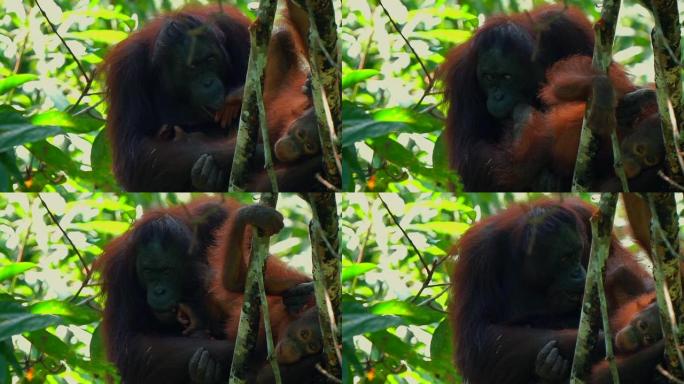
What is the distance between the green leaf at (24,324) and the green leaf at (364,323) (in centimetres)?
100

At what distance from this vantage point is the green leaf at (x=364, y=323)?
344 centimetres

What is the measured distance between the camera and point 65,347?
3877 mm

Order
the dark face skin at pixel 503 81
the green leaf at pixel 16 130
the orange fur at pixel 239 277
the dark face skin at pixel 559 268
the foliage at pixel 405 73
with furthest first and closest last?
the green leaf at pixel 16 130 < the dark face skin at pixel 559 268 < the foliage at pixel 405 73 < the dark face skin at pixel 503 81 < the orange fur at pixel 239 277

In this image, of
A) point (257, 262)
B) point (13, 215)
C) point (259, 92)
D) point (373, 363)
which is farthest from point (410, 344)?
point (13, 215)

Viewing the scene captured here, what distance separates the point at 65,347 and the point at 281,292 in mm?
919

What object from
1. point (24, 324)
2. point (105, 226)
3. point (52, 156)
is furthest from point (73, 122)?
point (24, 324)

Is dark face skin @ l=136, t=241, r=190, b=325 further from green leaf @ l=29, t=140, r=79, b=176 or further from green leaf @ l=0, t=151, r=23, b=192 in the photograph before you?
green leaf @ l=0, t=151, r=23, b=192

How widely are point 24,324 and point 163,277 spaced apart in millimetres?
560

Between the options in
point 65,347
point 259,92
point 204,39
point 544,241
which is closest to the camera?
point 259,92

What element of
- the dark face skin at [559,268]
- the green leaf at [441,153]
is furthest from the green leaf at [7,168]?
the dark face skin at [559,268]

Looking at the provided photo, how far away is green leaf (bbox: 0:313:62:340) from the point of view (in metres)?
3.78

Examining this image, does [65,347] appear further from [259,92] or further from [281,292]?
[259,92]

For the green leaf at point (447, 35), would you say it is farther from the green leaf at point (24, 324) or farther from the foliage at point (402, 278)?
the green leaf at point (24, 324)

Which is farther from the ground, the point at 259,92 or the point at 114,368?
the point at 259,92
